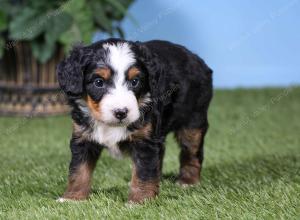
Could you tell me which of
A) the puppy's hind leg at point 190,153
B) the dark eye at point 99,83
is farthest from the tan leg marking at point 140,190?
the puppy's hind leg at point 190,153

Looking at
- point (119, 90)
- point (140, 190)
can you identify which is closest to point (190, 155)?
point (140, 190)

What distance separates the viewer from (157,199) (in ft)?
10.6

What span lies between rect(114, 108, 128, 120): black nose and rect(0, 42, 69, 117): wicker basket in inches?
164

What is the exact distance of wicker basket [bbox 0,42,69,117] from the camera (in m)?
7.05

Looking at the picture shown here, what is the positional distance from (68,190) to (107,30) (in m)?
3.89

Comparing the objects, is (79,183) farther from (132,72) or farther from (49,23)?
(49,23)

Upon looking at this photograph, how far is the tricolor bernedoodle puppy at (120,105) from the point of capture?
303cm

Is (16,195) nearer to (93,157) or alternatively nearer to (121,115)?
(93,157)

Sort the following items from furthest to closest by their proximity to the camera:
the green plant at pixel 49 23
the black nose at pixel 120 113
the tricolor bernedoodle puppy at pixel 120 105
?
the green plant at pixel 49 23, the tricolor bernedoodle puppy at pixel 120 105, the black nose at pixel 120 113

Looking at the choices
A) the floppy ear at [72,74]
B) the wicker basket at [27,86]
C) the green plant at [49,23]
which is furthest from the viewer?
the wicker basket at [27,86]

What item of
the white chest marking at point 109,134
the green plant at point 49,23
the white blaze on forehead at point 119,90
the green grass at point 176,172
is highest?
the green plant at point 49,23

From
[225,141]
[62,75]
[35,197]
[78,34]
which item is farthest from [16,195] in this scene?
[78,34]

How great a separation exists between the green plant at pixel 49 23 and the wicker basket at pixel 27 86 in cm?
21

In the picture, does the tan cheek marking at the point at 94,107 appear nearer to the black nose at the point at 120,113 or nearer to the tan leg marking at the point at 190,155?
the black nose at the point at 120,113
